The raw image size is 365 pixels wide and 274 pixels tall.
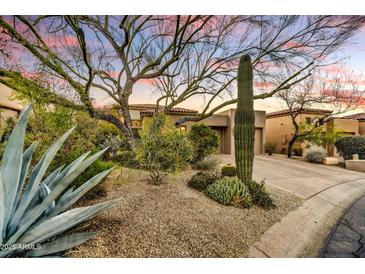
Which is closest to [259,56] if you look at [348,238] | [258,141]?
[258,141]

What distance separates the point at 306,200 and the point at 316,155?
8.20 feet

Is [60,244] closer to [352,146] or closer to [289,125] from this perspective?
[352,146]

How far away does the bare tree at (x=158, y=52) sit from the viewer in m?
2.78

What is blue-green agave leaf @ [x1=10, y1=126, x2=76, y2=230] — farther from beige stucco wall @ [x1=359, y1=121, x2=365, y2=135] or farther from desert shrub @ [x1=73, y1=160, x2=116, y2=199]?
beige stucco wall @ [x1=359, y1=121, x2=365, y2=135]

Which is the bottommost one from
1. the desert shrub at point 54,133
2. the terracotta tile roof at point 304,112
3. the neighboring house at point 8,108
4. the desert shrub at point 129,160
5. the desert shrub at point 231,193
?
the desert shrub at point 231,193

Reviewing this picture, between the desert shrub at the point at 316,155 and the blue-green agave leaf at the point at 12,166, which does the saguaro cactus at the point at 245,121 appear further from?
the desert shrub at the point at 316,155

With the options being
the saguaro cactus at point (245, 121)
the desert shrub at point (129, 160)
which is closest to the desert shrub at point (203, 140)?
the desert shrub at point (129, 160)

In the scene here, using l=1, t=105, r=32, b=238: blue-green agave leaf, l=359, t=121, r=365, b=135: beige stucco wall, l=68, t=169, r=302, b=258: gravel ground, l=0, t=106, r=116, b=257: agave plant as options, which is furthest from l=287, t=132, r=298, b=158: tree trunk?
l=1, t=105, r=32, b=238: blue-green agave leaf

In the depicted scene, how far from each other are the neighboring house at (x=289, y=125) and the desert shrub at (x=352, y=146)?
0.60 ft

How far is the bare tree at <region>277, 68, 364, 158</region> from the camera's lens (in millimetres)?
3152

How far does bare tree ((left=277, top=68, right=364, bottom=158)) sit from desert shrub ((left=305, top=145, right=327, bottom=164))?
60cm
